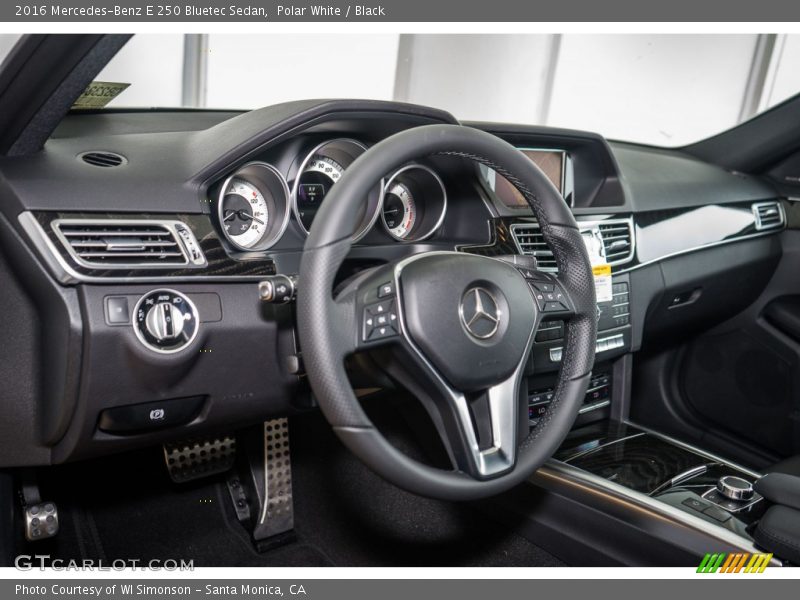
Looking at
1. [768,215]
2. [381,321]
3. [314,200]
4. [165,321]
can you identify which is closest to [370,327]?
[381,321]

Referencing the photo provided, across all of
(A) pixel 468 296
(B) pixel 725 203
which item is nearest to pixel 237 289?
(A) pixel 468 296

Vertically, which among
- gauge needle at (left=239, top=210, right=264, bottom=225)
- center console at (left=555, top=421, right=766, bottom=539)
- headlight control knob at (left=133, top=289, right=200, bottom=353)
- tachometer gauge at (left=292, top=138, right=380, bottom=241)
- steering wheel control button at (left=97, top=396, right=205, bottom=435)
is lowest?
center console at (left=555, top=421, right=766, bottom=539)

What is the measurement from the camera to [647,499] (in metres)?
1.53

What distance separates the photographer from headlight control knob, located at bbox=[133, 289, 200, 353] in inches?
46.8

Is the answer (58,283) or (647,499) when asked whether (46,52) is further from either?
(647,499)

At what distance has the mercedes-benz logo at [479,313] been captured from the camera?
3.67ft

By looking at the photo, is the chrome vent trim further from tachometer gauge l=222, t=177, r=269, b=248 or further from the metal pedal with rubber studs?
the metal pedal with rubber studs

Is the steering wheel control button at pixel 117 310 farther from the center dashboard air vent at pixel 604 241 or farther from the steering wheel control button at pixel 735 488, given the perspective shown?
the steering wheel control button at pixel 735 488

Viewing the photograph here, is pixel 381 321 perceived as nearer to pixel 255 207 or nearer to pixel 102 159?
pixel 255 207

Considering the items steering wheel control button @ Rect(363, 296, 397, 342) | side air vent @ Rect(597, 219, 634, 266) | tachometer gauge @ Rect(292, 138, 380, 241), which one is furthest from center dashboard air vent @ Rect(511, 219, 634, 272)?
steering wheel control button @ Rect(363, 296, 397, 342)

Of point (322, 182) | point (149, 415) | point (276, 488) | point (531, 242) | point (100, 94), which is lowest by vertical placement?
point (276, 488)

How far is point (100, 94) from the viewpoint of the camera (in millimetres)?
1479

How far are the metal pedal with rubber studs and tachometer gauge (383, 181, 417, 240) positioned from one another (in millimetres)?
953

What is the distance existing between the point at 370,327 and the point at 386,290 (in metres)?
0.06
